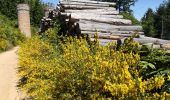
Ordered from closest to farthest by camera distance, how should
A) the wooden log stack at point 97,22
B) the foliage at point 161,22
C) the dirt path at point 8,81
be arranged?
the wooden log stack at point 97,22 < the dirt path at point 8,81 < the foliage at point 161,22

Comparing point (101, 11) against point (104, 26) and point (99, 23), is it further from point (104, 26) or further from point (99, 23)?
point (104, 26)

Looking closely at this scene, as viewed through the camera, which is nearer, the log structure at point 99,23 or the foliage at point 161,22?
the log structure at point 99,23

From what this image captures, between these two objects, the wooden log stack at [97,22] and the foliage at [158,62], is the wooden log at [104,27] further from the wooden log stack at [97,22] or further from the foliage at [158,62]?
the foliage at [158,62]

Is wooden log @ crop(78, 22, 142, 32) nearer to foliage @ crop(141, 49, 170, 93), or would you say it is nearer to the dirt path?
foliage @ crop(141, 49, 170, 93)

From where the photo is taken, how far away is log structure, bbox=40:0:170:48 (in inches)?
299

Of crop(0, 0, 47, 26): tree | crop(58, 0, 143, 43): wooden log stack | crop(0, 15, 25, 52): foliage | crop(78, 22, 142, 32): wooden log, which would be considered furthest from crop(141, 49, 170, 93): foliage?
crop(0, 0, 47, 26): tree

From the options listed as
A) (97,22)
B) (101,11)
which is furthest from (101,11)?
Answer: (97,22)

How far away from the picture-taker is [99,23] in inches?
326

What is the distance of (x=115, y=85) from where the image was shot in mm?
4281

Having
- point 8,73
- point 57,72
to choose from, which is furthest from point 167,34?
point 57,72

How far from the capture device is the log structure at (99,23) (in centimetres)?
759

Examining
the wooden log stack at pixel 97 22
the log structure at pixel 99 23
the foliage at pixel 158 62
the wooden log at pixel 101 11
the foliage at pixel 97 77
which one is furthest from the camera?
the wooden log at pixel 101 11

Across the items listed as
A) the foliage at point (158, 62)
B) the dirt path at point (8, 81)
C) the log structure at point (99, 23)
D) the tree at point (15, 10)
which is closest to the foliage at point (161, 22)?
the tree at point (15, 10)

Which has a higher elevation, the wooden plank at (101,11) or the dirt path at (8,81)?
the wooden plank at (101,11)
